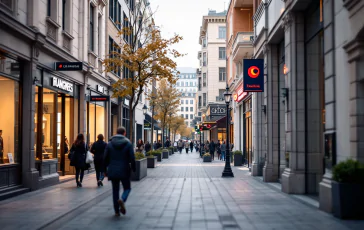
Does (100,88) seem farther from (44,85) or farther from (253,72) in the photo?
(253,72)

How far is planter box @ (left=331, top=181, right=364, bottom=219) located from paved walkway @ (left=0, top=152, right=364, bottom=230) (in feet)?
0.85

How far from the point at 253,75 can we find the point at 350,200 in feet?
33.5

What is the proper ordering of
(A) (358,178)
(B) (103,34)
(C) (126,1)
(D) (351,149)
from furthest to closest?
(C) (126,1) < (B) (103,34) < (D) (351,149) < (A) (358,178)

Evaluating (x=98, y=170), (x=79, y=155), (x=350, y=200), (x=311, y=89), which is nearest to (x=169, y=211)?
(x=350, y=200)

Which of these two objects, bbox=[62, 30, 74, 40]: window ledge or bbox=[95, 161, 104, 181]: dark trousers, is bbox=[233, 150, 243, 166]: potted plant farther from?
bbox=[95, 161, 104, 181]: dark trousers

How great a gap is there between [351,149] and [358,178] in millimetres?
810

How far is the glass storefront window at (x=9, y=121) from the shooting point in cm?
1358

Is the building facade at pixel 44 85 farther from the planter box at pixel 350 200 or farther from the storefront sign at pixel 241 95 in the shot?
the planter box at pixel 350 200

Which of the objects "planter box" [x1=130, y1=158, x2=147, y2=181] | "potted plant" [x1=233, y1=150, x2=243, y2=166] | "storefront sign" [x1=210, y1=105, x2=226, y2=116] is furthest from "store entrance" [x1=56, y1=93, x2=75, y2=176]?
"storefront sign" [x1=210, y1=105, x2=226, y2=116]

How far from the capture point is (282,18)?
15.3m

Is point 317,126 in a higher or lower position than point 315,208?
higher

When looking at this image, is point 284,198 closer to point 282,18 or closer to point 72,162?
point 282,18

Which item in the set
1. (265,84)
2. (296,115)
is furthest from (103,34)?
(296,115)

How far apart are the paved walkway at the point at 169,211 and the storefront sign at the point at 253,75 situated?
4.80m
